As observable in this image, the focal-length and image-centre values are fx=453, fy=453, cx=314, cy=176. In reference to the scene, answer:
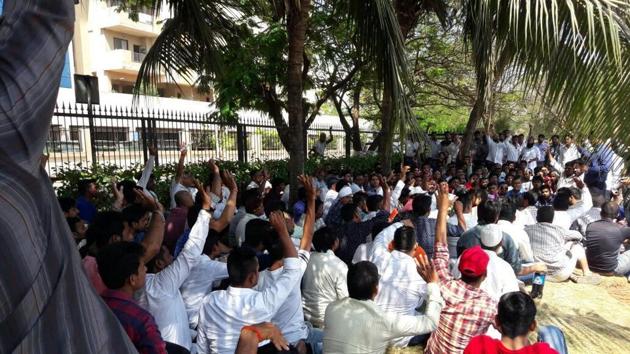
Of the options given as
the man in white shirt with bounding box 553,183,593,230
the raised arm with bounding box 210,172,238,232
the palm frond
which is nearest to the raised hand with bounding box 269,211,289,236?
the raised arm with bounding box 210,172,238,232

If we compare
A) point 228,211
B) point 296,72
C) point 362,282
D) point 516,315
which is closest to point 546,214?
point 296,72

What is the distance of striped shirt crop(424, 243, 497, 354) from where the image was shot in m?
3.10

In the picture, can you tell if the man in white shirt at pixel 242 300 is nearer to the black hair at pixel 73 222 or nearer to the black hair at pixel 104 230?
the black hair at pixel 104 230

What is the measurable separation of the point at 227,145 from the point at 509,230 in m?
7.34

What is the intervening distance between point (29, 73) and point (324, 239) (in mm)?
3441

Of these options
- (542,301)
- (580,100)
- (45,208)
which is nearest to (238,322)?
(45,208)

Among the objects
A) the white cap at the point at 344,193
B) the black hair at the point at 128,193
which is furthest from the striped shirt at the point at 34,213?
the white cap at the point at 344,193

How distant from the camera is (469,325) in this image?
10.2 feet

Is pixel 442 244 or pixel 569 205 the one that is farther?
pixel 569 205

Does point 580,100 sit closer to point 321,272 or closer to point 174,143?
point 321,272

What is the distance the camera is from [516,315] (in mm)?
2480

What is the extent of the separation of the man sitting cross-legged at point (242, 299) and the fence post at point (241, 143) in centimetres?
766

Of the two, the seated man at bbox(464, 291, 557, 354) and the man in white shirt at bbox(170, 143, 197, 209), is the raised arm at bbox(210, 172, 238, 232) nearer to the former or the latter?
the man in white shirt at bbox(170, 143, 197, 209)

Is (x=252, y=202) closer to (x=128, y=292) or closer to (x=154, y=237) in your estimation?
(x=154, y=237)
